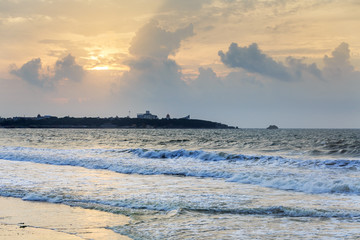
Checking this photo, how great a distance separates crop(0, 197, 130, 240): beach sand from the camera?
915 centimetres

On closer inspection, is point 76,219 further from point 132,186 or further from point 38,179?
point 38,179

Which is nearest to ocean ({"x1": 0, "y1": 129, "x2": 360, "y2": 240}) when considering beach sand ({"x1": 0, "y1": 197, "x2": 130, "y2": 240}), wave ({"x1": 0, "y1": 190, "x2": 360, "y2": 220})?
wave ({"x1": 0, "y1": 190, "x2": 360, "y2": 220})

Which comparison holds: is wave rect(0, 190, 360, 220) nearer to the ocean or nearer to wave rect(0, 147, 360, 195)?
the ocean

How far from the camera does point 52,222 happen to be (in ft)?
34.5

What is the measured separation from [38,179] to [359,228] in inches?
611

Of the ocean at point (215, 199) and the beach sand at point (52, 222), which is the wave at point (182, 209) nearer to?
the ocean at point (215, 199)

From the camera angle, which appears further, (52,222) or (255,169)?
(255,169)

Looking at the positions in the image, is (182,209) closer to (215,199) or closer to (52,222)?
(215,199)

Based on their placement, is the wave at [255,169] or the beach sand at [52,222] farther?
the wave at [255,169]

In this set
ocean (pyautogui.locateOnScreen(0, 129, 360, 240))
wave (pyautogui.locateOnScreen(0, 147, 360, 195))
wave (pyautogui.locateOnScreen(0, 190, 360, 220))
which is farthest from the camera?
wave (pyautogui.locateOnScreen(0, 147, 360, 195))

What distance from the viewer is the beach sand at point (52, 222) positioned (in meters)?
9.15

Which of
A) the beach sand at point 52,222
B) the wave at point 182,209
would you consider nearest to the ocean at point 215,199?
the wave at point 182,209

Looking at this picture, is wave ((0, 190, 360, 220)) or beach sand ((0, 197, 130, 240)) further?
wave ((0, 190, 360, 220))

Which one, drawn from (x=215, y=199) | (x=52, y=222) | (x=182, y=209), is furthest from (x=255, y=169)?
(x=52, y=222)
